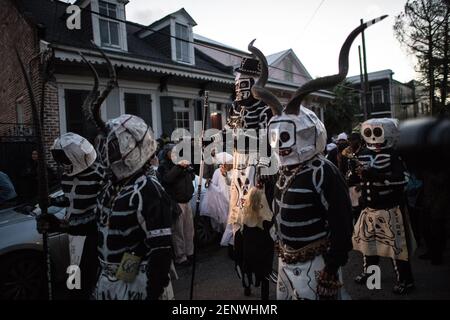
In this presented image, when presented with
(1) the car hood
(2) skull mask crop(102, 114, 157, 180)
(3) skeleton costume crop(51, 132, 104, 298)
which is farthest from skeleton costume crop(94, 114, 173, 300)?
(1) the car hood

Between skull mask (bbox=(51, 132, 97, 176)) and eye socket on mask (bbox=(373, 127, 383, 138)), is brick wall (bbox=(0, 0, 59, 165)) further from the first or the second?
eye socket on mask (bbox=(373, 127, 383, 138))

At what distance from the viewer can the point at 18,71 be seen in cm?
1170

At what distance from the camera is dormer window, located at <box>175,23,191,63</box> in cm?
1349

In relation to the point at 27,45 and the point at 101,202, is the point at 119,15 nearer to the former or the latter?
the point at 27,45

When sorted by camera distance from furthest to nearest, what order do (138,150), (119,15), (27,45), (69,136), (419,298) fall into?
1. (119,15)
2. (27,45)
3. (419,298)
4. (69,136)
5. (138,150)

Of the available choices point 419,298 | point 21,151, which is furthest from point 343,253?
point 21,151

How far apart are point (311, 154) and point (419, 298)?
9.92ft

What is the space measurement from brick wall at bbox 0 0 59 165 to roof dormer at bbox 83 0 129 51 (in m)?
2.00

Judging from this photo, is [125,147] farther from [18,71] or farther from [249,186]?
[18,71]

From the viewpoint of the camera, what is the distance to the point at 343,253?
7.75 ft

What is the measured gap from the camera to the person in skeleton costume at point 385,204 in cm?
442

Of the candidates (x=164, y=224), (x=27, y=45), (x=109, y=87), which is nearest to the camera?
(x=164, y=224)

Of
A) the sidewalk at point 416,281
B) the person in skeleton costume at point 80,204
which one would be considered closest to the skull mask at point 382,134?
the sidewalk at point 416,281

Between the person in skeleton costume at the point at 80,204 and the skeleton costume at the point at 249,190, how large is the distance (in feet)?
5.28
